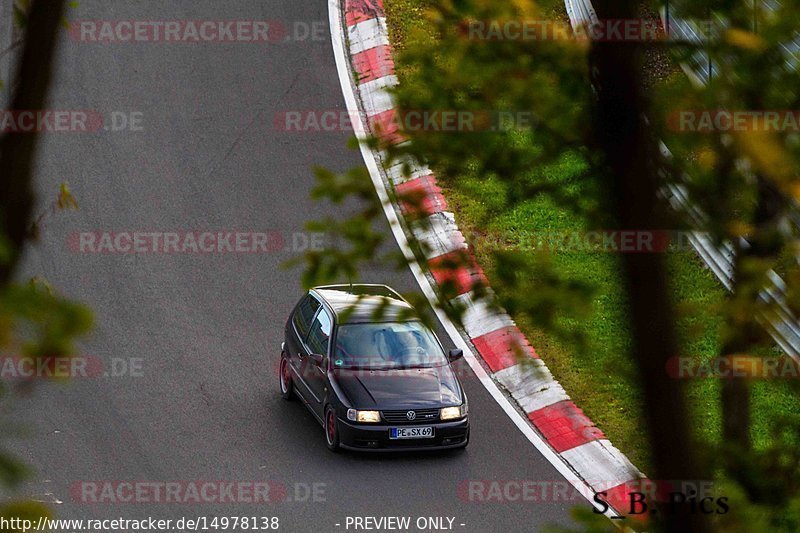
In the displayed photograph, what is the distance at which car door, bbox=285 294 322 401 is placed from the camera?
12103 mm

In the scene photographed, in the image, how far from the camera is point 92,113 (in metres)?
16.5

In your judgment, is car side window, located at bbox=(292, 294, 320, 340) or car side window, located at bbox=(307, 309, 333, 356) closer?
car side window, located at bbox=(307, 309, 333, 356)

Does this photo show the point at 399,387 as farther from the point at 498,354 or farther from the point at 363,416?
the point at 498,354

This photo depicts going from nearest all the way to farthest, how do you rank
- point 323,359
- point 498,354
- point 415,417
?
point 415,417
point 323,359
point 498,354

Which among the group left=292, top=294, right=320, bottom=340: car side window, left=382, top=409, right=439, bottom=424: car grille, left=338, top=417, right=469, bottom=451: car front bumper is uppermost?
left=292, top=294, right=320, bottom=340: car side window

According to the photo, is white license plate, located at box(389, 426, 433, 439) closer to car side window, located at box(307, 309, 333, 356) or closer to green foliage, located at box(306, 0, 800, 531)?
car side window, located at box(307, 309, 333, 356)

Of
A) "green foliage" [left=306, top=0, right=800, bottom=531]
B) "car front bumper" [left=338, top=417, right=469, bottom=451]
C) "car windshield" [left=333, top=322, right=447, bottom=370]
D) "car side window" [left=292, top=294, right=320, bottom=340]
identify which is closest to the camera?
"green foliage" [left=306, top=0, right=800, bottom=531]

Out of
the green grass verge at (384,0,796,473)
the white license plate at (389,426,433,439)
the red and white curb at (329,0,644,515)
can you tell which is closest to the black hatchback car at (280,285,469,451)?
the white license plate at (389,426,433,439)

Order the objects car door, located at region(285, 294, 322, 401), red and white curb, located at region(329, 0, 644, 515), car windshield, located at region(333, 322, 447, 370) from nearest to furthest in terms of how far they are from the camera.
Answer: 1. red and white curb, located at region(329, 0, 644, 515)
2. car windshield, located at region(333, 322, 447, 370)
3. car door, located at region(285, 294, 322, 401)

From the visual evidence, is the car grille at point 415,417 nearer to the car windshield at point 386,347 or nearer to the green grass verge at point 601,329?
the car windshield at point 386,347

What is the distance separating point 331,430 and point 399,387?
2.82 feet

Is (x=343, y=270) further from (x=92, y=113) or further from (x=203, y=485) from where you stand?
(x=92, y=113)

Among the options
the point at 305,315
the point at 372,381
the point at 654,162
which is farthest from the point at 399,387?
the point at 654,162

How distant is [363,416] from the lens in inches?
448
